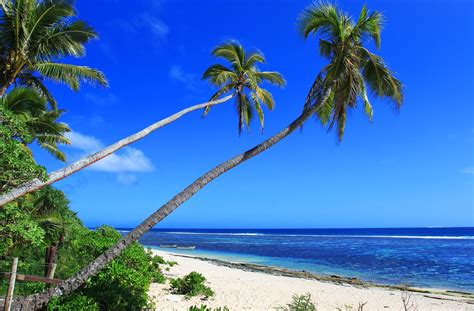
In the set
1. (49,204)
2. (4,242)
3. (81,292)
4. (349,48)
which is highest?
(349,48)

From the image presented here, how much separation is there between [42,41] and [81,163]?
11.9 feet

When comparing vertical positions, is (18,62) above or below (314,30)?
below

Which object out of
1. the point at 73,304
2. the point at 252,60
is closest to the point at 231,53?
the point at 252,60

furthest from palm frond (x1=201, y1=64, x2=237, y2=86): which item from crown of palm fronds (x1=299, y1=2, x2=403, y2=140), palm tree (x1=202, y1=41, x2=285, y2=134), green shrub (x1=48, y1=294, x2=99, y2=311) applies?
green shrub (x1=48, y1=294, x2=99, y2=311)

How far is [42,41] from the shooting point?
29.8 feet

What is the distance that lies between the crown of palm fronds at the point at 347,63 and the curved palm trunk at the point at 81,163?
3.63 meters

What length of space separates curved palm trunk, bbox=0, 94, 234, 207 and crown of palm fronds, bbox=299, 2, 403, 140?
11.9ft

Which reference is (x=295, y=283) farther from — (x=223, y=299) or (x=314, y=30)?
(x=314, y=30)

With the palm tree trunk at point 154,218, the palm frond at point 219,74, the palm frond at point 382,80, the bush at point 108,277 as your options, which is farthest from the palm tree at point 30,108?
the palm frond at point 382,80

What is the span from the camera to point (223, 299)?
13.4 metres

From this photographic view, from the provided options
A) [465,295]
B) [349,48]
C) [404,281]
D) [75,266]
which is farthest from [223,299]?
[404,281]

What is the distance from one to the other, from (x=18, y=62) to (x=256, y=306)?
10186 mm

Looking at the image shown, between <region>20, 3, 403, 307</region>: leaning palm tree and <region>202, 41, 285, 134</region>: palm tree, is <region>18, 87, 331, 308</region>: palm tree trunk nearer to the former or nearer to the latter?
<region>20, 3, 403, 307</region>: leaning palm tree

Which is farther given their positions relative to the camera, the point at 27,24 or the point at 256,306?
the point at 256,306
